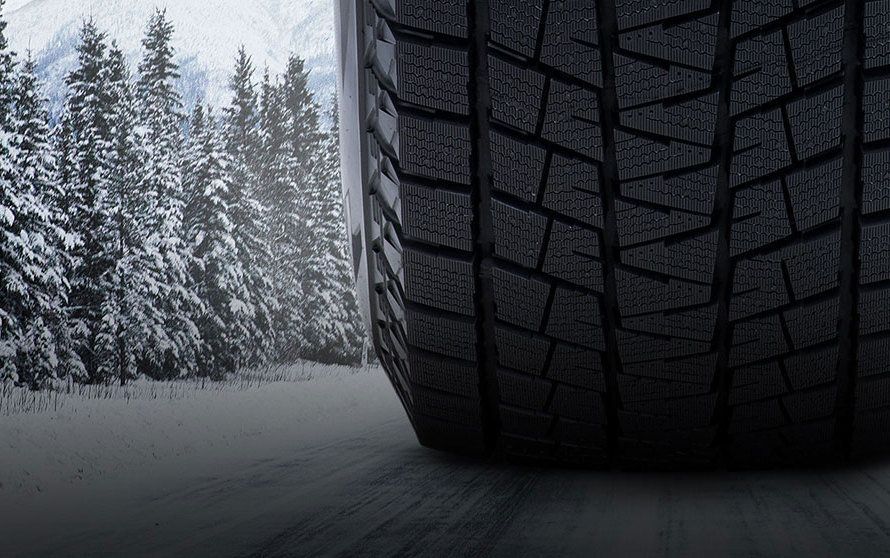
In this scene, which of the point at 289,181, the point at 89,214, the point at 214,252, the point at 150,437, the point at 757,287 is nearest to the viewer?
the point at 757,287

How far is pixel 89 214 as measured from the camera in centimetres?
2534

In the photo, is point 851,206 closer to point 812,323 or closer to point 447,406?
point 812,323

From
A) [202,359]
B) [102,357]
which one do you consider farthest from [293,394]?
[202,359]

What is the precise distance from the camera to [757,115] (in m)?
2.39

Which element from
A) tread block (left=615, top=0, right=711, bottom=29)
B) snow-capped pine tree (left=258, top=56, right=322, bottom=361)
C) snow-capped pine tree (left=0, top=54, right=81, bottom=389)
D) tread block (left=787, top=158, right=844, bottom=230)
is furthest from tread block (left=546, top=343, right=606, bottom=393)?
snow-capped pine tree (left=258, top=56, right=322, bottom=361)

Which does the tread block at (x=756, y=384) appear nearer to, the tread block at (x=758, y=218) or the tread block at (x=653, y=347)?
the tread block at (x=653, y=347)

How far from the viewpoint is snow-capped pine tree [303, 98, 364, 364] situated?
3812 centimetres

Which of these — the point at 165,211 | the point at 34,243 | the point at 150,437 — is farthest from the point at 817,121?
the point at 165,211

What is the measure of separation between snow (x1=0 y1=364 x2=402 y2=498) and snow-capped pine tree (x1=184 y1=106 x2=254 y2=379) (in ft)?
59.8

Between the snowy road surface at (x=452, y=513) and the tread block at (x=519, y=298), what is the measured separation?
1.71 ft

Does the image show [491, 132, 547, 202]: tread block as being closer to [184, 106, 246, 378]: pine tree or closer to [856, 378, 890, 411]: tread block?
[856, 378, 890, 411]: tread block

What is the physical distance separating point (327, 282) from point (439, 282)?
3582 centimetres

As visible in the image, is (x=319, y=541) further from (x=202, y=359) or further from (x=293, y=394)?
(x=202, y=359)

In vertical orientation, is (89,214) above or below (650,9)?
above
